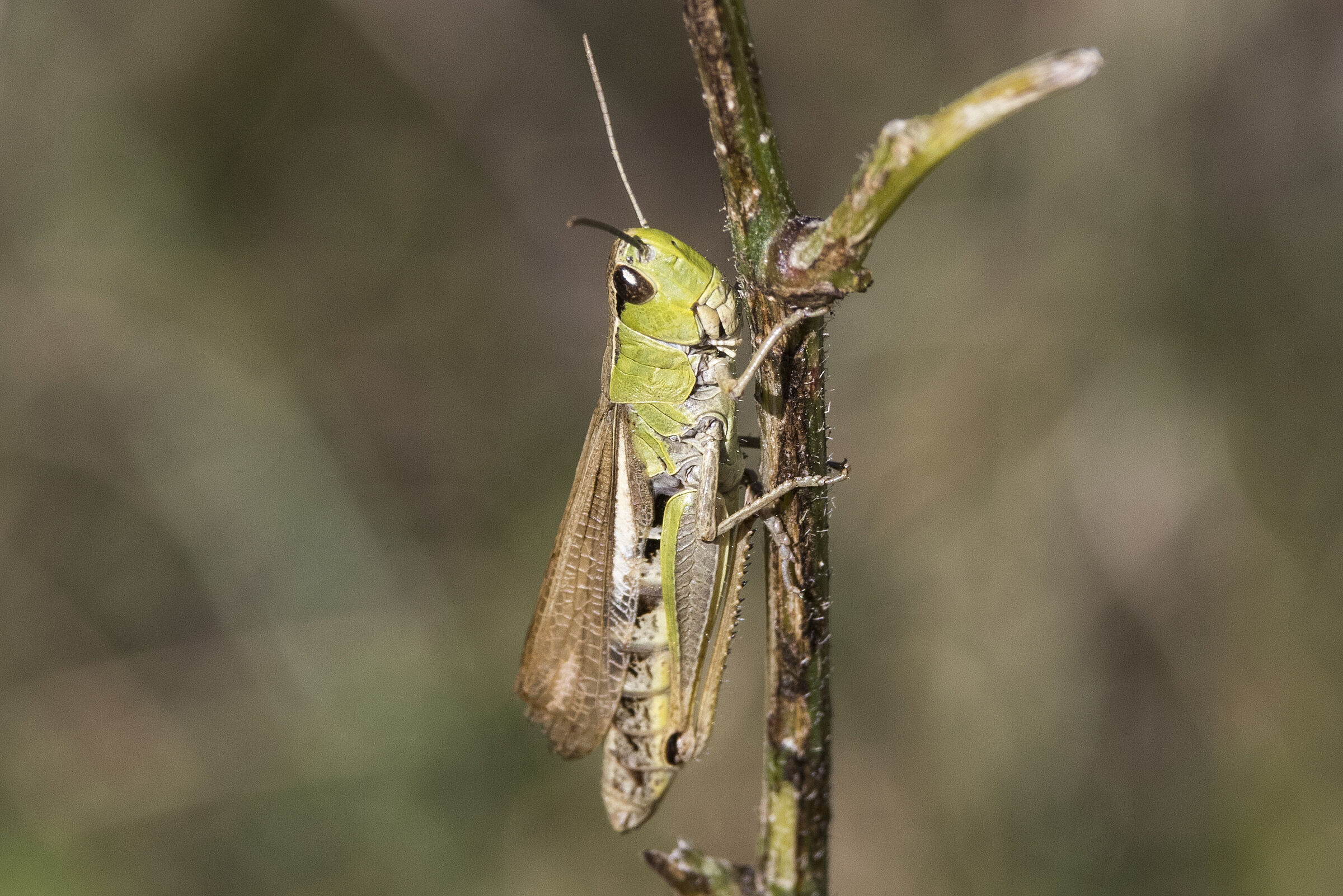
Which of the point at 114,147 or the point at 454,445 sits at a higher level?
the point at 114,147

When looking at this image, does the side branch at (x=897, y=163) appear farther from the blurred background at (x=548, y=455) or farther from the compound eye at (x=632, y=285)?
the blurred background at (x=548, y=455)

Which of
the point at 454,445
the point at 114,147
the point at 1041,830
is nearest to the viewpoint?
the point at 1041,830

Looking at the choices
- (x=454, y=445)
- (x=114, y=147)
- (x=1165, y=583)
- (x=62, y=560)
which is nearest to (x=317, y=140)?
(x=114, y=147)

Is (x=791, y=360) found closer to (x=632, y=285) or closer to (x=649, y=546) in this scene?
(x=632, y=285)

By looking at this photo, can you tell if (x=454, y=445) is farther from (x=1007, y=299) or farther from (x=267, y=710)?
(x=1007, y=299)

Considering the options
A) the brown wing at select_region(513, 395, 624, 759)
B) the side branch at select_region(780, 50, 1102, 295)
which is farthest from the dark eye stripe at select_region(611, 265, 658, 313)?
the side branch at select_region(780, 50, 1102, 295)
